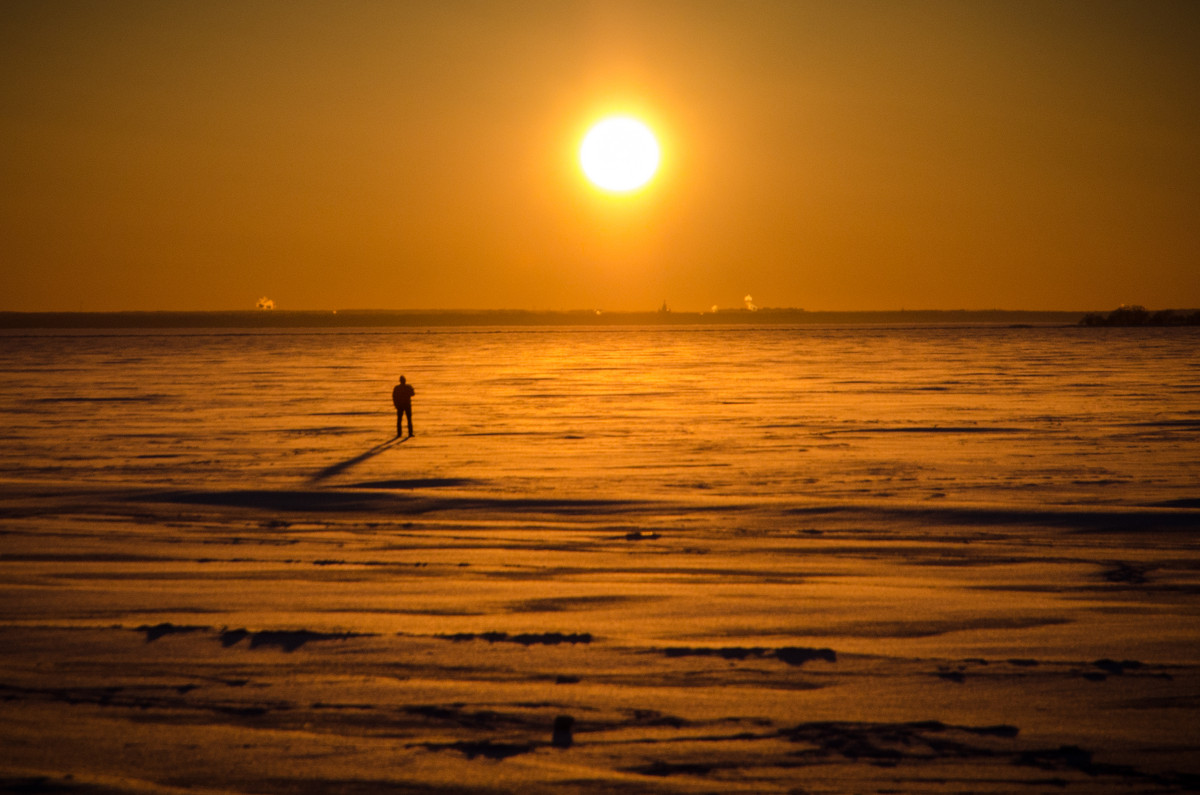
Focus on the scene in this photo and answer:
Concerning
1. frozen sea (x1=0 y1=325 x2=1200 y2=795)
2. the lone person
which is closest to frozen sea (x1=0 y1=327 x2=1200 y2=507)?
frozen sea (x1=0 y1=325 x2=1200 y2=795)

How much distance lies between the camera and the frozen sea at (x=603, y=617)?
19.2ft

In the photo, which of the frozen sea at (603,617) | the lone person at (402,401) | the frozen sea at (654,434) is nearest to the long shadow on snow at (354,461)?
the frozen sea at (654,434)

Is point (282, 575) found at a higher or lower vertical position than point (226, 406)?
lower

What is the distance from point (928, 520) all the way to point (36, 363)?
58.8 meters

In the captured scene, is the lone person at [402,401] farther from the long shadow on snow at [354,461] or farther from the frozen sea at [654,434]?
the frozen sea at [654,434]

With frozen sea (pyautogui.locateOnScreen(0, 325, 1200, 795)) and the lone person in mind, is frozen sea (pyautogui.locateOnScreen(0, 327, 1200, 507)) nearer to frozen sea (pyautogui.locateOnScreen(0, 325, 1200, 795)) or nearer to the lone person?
frozen sea (pyautogui.locateOnScreen(0, 325, 1200, 795))

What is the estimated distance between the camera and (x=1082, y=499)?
14289 mm

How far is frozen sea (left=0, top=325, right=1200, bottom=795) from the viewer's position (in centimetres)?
586

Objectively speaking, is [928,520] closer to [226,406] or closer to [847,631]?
[847,631]

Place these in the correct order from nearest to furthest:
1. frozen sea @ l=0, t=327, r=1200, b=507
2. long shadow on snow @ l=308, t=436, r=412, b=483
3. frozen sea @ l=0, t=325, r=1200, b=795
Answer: frozen sea @ l=0, t=325, r=1200, b=795 < frozen sea @ l=0, t=327, r=1200, b=507 < long shadow on snow @ l=308, t=436, r=412, b=483

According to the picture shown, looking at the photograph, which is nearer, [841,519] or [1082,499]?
[841,519]

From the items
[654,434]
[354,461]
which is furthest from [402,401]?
[654,434]

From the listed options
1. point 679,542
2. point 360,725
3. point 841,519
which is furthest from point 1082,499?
point 360,725

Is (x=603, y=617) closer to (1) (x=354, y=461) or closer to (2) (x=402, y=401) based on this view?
(1) (x=354, y=461)
